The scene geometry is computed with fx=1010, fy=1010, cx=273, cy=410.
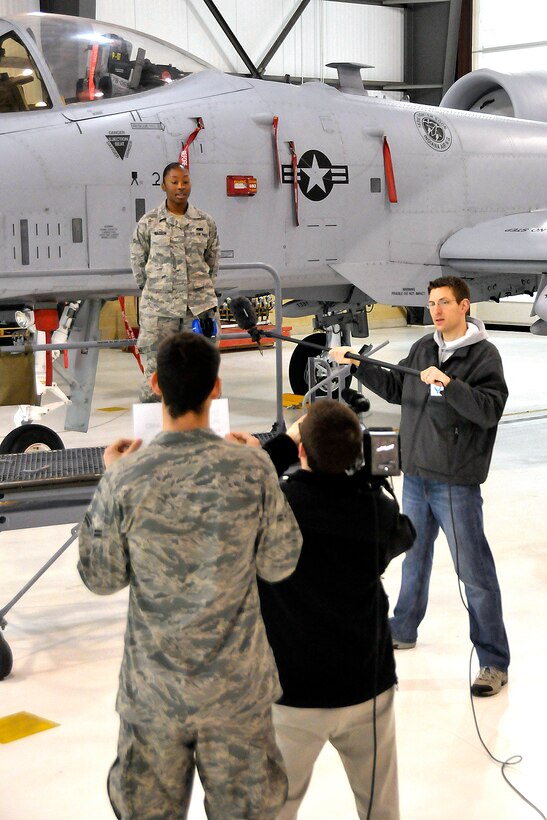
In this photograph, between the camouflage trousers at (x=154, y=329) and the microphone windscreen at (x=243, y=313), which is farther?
the camouflage trousers at (x=154, y=329)

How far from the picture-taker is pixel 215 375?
7.49ft

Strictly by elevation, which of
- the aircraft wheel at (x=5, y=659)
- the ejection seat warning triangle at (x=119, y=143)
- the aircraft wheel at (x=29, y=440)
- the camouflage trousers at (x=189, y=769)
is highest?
the ejection seat warning triangle at (x=119, y=143)

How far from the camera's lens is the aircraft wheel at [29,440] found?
721 centimetres

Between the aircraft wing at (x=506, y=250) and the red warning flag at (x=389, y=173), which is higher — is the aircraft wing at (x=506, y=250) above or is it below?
below

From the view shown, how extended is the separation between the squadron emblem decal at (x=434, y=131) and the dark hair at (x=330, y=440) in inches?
303

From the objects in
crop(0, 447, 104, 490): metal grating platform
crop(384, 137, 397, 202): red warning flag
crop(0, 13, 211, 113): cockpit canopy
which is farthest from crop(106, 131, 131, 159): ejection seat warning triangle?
crop(0, 447, 104, 490): metal grating platform

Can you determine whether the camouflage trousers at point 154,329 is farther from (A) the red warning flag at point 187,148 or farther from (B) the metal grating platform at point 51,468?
(A) the red warning flag at point 187,148

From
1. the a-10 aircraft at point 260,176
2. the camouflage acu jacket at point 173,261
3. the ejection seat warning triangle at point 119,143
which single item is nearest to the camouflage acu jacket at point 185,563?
the camouflage acu jacket at point 173,261

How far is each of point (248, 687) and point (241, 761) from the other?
0.16m

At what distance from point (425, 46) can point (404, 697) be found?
2137 cm

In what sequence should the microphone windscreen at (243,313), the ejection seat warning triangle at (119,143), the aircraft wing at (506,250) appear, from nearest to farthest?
the microphone windscreen at (243,313)
the ejection seat warning triangle at (119,143)
the aircraft wing at (506,250)

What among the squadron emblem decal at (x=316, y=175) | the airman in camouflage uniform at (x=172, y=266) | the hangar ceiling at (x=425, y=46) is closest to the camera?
the airman in camouflage uniform at (x=172, y=266)

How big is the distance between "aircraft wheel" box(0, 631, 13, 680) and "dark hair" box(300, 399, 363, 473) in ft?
7.87

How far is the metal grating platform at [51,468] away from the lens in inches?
170
